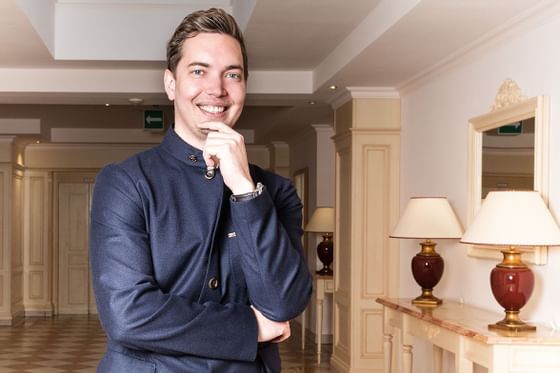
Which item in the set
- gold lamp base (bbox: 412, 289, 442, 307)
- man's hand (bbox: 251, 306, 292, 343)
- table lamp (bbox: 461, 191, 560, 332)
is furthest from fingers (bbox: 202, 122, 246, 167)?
gold lamp base (bbox: 412, 289, 442, 307)

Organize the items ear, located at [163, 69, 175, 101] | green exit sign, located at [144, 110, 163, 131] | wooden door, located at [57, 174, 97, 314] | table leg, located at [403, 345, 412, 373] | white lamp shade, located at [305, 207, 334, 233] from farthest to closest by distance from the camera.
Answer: wooden door, located at [57, 174, 97, 314] → green exit sign, located at [144, 110, 163, 131] → white lamp shade, located at [305, 207, 334, 233] → table leg, located at [403, 345, 412, 373] → ear, located at [163, 69, 175, 101]

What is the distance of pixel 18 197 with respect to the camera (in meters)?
13.1

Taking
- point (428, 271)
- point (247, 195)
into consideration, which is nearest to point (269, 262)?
point (247, 195)

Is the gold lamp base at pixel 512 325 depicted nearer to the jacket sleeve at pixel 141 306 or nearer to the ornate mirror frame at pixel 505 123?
the ornate mirror frame at pixel 505 123

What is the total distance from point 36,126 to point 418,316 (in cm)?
792

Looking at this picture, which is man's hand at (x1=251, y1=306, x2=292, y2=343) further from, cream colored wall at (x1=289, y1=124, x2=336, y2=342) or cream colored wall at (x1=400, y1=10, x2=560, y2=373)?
cream colored wall at (x1=289, y1=124, x2=336, y2=342)

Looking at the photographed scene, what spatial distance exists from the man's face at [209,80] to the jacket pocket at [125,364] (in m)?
0.39

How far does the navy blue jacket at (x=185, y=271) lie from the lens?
53.6 inches

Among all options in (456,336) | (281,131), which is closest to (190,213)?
(456,336)

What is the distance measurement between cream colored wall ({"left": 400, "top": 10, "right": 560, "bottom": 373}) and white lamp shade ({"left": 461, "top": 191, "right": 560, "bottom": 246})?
176 millimetres

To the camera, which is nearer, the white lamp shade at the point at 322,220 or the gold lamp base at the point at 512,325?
the gold lamp base at the point at 512,325

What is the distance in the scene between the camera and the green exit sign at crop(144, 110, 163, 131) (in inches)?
393

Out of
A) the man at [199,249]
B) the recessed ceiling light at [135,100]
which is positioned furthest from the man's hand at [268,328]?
the recessed ceiling light at [135,100]

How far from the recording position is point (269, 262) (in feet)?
4.40
